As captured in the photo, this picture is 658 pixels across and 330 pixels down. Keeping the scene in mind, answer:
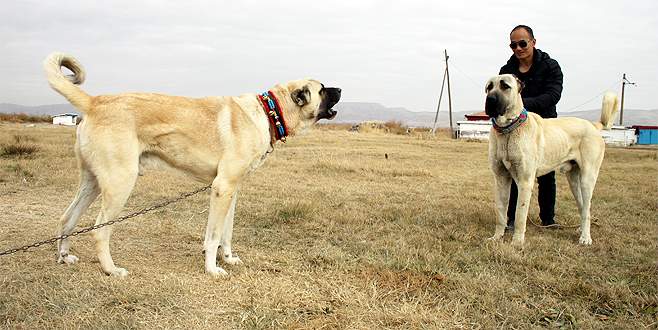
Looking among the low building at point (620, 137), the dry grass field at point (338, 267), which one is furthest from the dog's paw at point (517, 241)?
the low building at point (620, 137)

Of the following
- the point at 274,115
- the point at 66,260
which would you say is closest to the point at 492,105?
the point at 274,115

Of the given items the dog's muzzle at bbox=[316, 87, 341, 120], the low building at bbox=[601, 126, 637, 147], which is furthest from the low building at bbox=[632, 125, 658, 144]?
the dog's muzzle at bbox=[316, 87, 341, 120]

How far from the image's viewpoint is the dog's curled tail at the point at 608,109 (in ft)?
18.8

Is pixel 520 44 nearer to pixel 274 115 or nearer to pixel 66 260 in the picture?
pixel 274 115

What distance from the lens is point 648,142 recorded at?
34.6 meters

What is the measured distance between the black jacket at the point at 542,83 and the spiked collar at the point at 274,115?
2961 millimetres

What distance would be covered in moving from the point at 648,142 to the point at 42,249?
131ft

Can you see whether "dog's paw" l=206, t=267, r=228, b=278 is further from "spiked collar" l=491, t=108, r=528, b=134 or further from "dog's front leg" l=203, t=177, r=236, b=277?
"spiked collar" l=491, t=108, r=528, b=134

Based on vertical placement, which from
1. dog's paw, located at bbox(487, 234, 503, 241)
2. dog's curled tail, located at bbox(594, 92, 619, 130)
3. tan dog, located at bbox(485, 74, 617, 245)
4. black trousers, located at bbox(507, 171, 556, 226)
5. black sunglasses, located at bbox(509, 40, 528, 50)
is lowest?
dog's paw, located at bbox(487, 234, 503, 241)

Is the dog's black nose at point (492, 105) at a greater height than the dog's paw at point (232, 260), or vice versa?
the dog's black nose at point (492, 105)

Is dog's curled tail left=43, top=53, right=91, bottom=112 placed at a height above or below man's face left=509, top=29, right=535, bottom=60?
below

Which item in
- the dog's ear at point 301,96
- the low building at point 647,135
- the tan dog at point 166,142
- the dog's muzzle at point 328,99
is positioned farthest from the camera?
the low building at point 647,135

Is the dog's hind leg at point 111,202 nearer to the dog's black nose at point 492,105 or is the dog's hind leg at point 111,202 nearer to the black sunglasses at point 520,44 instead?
the dog's black nose at point 492,105

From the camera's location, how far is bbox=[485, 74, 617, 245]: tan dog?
4922 millimetres
